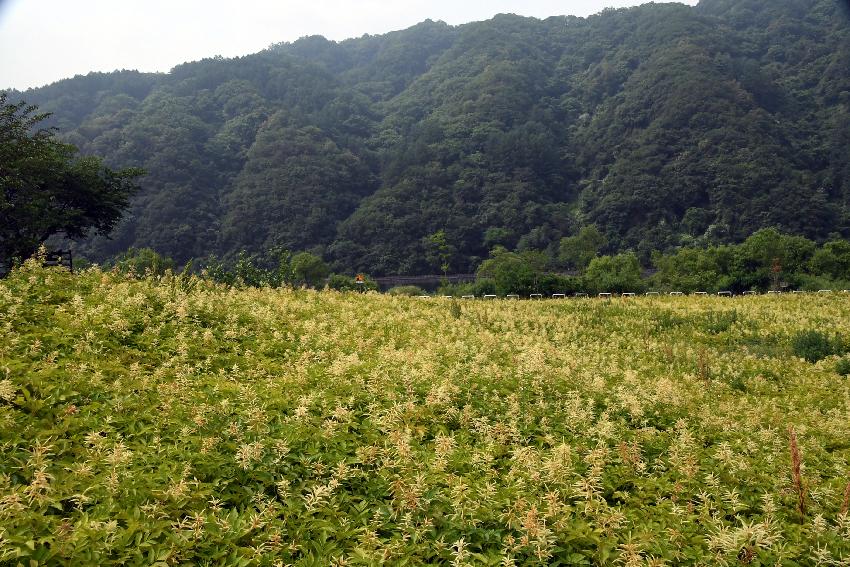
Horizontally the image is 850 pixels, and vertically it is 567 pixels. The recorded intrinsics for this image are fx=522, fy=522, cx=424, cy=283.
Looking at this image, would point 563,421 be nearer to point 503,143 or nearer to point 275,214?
point 275,214

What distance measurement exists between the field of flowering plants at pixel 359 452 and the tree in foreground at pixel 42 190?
15561 millimetres

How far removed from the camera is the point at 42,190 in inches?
913

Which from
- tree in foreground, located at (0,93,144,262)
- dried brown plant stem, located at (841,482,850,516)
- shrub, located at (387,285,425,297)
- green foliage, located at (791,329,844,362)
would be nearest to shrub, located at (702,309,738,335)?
green foliage, located at (791,329,844,362)

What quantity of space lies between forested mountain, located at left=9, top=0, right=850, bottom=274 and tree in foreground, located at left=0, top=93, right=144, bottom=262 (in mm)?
51184

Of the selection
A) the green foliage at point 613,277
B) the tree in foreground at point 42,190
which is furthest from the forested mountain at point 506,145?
the tree in foreground at point 42,190

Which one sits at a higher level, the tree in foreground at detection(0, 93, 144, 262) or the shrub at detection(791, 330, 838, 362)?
the tree in foreground at detection(0, 93, 144, 262)

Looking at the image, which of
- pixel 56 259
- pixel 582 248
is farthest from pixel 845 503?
pixel 582 248

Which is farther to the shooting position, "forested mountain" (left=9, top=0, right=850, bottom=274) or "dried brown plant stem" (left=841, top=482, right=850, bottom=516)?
"forested mountain" (left=9, top=0, right=850, bottom=274)

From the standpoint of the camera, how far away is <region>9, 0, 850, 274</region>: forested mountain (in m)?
75.7

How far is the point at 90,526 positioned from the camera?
3484 millimetres

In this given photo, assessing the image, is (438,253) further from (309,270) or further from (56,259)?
(56,259)

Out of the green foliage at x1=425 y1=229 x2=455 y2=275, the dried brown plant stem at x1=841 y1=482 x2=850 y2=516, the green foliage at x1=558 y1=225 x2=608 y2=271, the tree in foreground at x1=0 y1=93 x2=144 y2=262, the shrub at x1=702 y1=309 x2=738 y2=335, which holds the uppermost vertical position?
the tree in foreground at x1=0 y1=93 x2=144 y2=262

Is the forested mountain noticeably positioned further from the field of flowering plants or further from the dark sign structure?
the field of flowering plants

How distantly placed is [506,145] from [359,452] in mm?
98010
